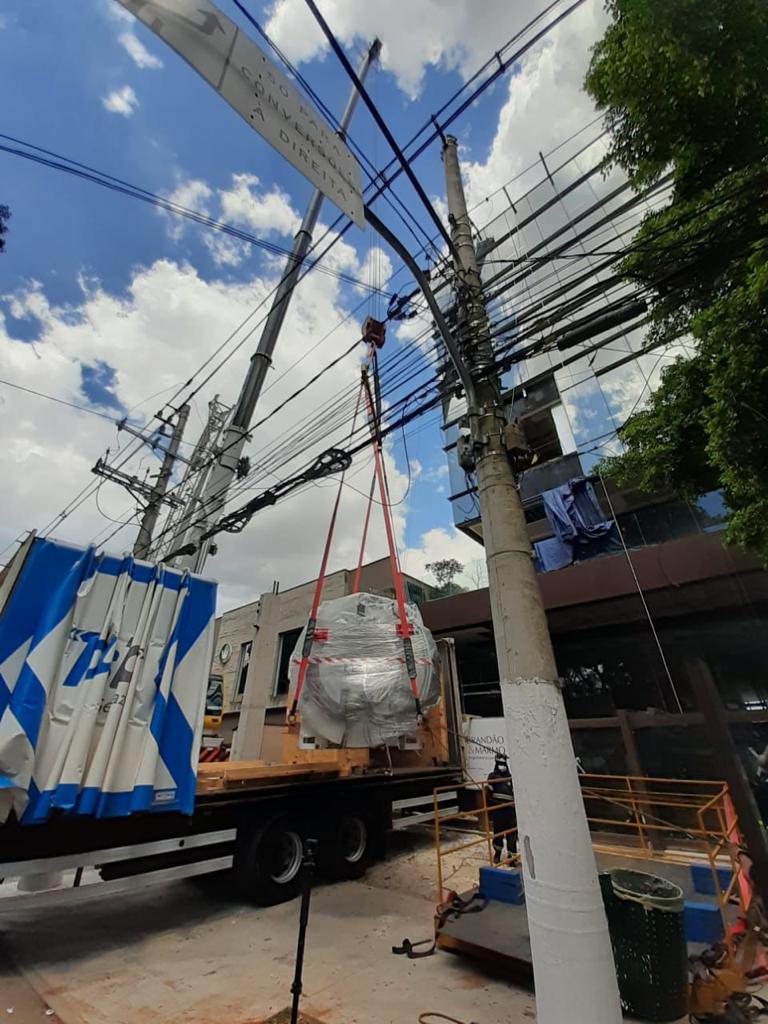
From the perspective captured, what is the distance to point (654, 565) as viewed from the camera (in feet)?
30.3

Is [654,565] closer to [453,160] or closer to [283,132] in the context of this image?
[453,160]

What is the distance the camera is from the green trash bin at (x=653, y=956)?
307 centimetres

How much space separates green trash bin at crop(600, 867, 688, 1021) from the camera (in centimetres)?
307

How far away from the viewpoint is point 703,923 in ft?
12.4

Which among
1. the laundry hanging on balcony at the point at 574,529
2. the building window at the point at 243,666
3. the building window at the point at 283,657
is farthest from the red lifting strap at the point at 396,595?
the building window at the point at 243,666

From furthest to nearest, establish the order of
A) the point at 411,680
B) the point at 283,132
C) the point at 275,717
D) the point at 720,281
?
the point at 275,717 < the point at 411,680 < the point at 720,281 < the point at 283,132

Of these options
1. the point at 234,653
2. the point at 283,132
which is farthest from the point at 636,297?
the point at 234,653

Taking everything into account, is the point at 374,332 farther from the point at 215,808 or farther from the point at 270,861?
the point at 270,861

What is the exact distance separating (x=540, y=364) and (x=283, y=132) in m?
15.9

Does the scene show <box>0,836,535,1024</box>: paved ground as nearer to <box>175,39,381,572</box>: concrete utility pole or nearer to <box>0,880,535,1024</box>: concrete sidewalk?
<box>0,880,535,1024</box>: concrete sidewalk

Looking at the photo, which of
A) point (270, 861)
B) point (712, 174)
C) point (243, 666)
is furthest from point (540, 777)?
point (243, 666)

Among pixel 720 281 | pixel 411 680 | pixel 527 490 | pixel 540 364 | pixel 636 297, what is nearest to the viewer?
pixel 636 297

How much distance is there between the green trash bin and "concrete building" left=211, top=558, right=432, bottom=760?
1075cm

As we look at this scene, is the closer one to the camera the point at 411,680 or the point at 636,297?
the point at 636,297
